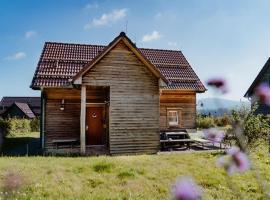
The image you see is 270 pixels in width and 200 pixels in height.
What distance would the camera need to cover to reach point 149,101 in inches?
746

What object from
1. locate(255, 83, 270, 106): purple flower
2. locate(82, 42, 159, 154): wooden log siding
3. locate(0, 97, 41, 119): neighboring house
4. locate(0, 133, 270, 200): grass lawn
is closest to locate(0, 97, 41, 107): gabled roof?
locate(0, 97, 41, 119): neighboring house

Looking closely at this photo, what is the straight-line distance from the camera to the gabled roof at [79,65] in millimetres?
19625

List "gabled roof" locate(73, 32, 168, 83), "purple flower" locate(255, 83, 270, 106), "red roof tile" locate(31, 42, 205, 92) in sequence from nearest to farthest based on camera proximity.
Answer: "purple flower" locate(255, 83, 270, 106) < "gabled roof" locate(73, 32, 168, 83) < "red roof tile" locate(31, 42, 205, 92)

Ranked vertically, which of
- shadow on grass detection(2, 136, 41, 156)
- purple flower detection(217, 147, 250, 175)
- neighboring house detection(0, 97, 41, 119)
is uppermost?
neighboring house detection(0, 97, 41, 119)

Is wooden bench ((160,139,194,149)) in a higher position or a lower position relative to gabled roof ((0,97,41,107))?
lower

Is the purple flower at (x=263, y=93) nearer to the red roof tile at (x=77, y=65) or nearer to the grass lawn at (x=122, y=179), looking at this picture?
the grass lawn at (x=122, y=179)

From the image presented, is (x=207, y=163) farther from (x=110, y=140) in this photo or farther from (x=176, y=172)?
(x=110, y=140)

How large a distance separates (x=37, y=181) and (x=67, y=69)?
1142cm

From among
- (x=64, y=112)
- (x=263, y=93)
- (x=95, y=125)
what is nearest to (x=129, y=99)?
(x=95, y=125)

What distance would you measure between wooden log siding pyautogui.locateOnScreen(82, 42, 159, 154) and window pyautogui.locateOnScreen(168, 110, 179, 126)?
15.9ft

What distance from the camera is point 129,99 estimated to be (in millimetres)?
18562

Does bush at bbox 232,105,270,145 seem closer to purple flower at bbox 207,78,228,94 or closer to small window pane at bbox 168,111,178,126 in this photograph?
small window pane at bbox 168,111,178,126

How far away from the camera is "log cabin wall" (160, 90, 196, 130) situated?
23.6m

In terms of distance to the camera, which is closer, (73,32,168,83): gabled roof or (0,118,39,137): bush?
(73,32,168,83): gabled roof
